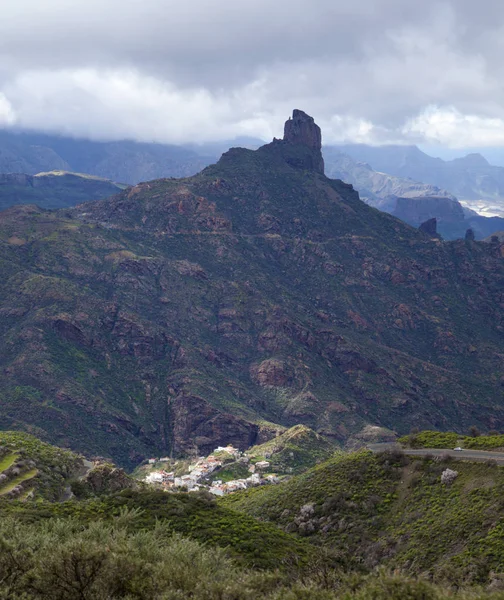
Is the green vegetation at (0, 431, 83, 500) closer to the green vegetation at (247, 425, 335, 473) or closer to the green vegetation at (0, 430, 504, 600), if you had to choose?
the green vegetation at (0, 430, 504, 600)

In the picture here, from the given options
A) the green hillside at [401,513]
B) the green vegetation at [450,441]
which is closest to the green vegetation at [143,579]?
the green hillside at [401,513]

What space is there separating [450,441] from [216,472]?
3326 inches

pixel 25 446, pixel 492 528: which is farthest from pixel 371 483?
pixel 25 446

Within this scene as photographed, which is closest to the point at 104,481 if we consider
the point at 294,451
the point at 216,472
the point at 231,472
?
the point at 231,472

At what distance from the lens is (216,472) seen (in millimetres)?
164875

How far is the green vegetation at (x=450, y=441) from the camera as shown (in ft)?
293

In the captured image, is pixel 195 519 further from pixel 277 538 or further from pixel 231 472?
pixel 231 472

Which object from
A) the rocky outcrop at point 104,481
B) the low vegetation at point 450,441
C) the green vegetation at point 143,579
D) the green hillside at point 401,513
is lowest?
the rocky outcrop at point 104,481

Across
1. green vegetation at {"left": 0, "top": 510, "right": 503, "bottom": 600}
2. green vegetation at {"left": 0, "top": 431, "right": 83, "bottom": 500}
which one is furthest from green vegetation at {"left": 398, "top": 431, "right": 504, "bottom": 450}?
green vegetation at {"left": 0, "top": 510, "right": 503, "bottom": 600}

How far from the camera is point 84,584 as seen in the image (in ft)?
129

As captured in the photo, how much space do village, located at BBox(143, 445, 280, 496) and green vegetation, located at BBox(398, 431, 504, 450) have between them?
5287 centimetres

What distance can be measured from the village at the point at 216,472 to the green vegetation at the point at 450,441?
52873mm

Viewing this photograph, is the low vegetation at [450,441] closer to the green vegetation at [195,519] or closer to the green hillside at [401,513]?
the green hillside at [401,513]

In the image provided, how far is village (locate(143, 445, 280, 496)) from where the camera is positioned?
145500mm
